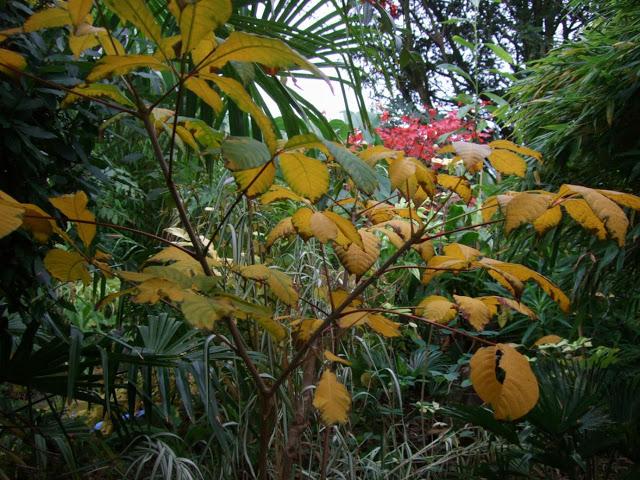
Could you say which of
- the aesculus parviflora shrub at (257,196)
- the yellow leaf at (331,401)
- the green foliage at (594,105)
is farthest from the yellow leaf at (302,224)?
the green foliage at (594,105)

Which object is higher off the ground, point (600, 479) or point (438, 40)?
point (438, 40)

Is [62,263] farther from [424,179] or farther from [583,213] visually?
[583,213]

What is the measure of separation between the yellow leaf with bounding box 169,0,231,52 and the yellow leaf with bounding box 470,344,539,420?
1.67ft

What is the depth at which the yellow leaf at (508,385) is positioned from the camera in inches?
29.1

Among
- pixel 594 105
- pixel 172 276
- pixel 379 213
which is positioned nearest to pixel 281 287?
pixel 172 276

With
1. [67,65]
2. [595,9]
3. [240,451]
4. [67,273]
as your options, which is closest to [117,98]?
[67,273]

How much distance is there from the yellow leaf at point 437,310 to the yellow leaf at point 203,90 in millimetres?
492

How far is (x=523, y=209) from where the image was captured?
0.76 metres

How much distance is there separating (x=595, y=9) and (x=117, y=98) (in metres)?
1.93

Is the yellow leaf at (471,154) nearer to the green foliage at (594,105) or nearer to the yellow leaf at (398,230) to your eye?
the yellow leaf at (398,230)

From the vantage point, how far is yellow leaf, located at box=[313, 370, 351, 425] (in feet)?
2.91

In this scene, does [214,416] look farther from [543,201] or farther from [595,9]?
[595,9]

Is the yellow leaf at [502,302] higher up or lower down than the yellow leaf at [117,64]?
lower down

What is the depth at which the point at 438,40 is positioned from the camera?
24.9 feet
